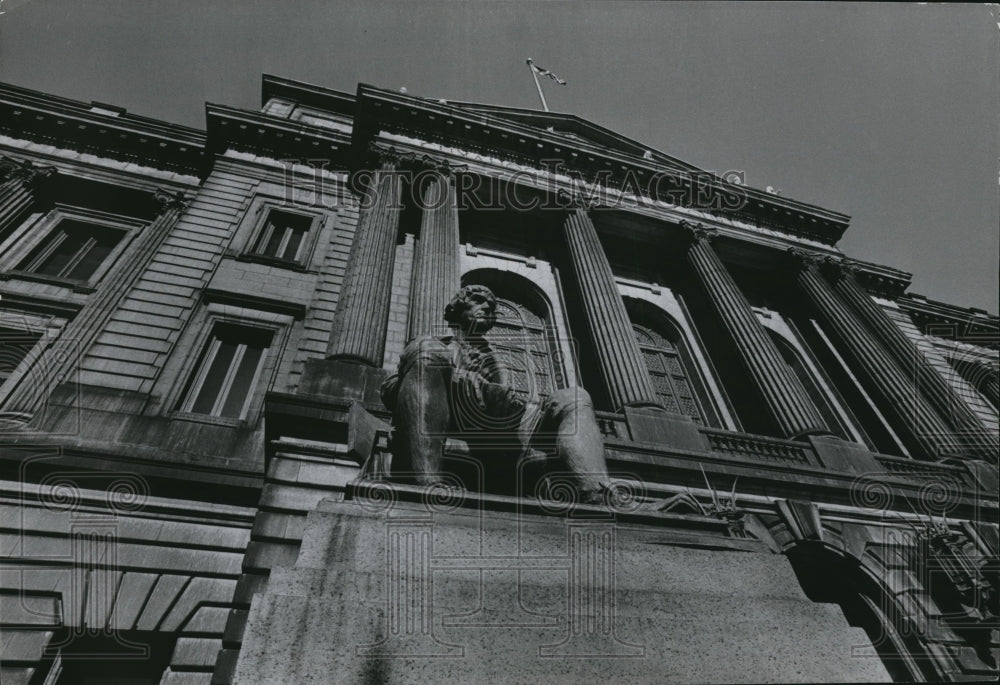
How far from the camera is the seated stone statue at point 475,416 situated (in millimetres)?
4168

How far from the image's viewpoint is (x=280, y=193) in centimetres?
1628

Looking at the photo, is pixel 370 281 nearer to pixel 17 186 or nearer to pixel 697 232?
pixel 17 186

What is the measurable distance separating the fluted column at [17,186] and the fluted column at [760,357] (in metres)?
19.5

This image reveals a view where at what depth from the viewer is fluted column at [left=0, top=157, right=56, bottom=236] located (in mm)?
14055

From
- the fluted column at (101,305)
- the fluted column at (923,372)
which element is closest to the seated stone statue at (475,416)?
the fluted column at (101,305)

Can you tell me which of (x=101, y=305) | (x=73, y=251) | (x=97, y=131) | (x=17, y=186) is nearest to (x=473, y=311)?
(x=101, y=305)

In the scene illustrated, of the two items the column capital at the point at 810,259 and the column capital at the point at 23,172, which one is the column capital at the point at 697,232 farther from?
the column capital at the point at 23,172

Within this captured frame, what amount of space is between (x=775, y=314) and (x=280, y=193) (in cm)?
1732

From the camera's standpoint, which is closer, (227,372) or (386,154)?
(227,372)

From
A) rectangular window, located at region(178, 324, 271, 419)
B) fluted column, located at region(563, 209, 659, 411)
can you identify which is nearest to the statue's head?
rectangular window, located at region(178, 324, 271, 419)

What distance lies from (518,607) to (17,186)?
18.6 m

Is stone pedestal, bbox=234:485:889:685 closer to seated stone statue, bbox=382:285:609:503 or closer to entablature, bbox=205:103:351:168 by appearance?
seated stone statue, bbox=382:285:609:503

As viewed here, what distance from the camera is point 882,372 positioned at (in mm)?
15648

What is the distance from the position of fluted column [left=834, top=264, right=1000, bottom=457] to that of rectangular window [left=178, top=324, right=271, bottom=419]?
17.8 meters
